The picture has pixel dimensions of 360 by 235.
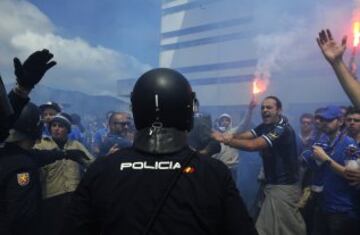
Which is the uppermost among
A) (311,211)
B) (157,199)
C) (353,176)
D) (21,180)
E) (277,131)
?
(277,131)

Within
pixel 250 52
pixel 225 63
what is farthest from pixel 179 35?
pixel 250 52

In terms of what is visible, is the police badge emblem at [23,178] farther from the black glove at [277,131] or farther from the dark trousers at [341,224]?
the dark trousers at [341,224]

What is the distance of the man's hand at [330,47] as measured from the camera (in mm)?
2723

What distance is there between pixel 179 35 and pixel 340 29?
3063 cm

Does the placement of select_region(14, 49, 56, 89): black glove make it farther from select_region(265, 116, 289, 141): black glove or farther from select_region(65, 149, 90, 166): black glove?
select_region(265, 116, 289, 141): black glove

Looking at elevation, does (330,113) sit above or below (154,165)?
above

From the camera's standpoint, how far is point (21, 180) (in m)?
2.75

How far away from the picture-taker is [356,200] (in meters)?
3.50

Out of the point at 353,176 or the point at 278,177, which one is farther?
the point at 278,177

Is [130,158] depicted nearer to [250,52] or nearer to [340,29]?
[340,29]

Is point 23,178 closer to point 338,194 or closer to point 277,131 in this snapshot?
point 277,131

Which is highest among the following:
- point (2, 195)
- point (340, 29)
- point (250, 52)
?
point (250, 52)

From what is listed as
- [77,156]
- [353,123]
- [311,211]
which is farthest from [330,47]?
[77,156]

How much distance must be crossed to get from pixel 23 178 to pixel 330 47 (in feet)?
7.72
